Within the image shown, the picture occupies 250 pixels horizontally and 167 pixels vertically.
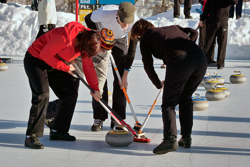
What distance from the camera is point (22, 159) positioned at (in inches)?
108

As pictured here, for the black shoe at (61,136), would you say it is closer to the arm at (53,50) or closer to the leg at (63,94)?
the leg at (63,94)

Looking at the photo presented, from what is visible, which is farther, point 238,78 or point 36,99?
point 238,78

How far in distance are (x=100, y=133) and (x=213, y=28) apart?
5113 mm

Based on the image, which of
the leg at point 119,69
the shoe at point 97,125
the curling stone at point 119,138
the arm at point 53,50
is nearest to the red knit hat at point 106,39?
the arm at point 53,50

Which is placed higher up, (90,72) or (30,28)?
(90,72)

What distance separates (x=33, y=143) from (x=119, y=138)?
0.73m

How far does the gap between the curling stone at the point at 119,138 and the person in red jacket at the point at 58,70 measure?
0.37 m

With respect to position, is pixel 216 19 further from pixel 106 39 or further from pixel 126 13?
pixel 106 39

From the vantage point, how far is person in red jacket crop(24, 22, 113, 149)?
→ 9.35 feet

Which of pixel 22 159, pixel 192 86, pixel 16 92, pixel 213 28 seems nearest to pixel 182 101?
pixel 192 86

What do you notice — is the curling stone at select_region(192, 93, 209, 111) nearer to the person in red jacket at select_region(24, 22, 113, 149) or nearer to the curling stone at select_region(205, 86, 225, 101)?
the curling stone at select_region(205, 86, 225, 101)

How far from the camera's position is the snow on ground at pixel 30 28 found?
40.0 feet

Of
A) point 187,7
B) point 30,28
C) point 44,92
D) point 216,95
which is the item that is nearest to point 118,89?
point 44,92

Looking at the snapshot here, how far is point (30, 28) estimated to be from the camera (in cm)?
1328
